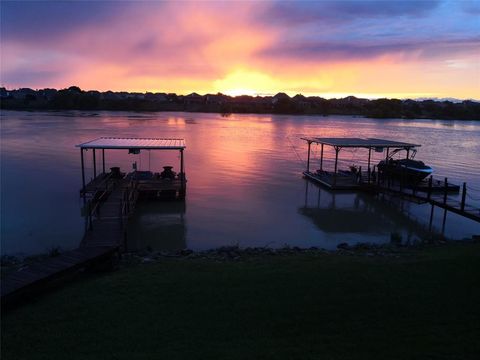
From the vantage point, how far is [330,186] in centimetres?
2377

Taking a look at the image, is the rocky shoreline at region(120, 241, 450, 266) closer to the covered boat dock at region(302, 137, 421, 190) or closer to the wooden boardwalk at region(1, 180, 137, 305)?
the wooden boardwalk at region(1, 180, 137, 305)

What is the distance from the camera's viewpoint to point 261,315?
20.7 feet

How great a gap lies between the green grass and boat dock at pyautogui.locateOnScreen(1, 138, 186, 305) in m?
0.40

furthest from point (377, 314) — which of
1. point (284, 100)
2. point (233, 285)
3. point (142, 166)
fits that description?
point (284, 100)

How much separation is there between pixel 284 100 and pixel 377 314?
170 m

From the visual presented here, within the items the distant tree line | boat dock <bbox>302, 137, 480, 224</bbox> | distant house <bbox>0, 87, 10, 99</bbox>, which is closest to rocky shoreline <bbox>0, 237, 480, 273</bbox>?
boat dock <bbox>302, 137, 480, 224</bbox>

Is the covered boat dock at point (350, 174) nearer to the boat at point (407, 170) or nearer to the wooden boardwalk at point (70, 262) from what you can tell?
the boat at point (407, 170)

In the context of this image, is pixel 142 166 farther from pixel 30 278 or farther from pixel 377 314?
pixel 377 314

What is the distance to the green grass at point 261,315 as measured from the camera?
17.4 ft

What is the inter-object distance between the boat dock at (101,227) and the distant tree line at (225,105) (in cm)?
12973

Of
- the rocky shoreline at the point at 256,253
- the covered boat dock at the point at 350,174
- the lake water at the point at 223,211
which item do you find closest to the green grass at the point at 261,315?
the rocky shoreline at the point at 256,253

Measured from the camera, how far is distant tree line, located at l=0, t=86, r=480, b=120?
141125 mm

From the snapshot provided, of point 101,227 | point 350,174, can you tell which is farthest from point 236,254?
point 350,174

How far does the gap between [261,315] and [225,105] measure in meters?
169
